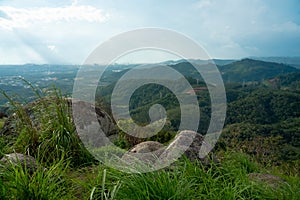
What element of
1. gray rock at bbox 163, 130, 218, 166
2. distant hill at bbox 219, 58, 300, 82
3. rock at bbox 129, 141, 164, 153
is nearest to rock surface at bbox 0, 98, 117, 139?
rock at bbox 129, 141, 164, 153

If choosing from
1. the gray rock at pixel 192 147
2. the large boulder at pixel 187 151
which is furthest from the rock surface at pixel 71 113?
the gray rock at pixel 192 147

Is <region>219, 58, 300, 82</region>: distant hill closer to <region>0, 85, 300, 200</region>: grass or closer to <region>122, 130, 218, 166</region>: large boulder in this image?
<region>122, 130, 218, 166</region>: large boulder

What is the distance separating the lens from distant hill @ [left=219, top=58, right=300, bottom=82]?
111500 millimetres

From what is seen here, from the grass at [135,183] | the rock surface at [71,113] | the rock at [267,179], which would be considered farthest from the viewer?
the rock surface at [71,113]

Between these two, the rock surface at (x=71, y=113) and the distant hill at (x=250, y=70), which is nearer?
the rock surface at (x=71, y=113)

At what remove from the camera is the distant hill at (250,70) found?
111500 millimetres

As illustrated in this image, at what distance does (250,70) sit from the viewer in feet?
385

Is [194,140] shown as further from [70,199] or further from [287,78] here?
[287,78]

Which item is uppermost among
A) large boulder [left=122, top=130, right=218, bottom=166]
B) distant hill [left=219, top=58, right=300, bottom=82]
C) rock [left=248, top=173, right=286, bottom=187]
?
large boulder [left=122, top=130, right=218, bottom=166]

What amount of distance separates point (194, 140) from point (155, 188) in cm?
163

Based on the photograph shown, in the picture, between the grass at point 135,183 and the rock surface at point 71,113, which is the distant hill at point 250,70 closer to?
the rock surface at point 71,113

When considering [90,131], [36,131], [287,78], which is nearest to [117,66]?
[90,131]

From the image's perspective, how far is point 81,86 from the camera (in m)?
6.43

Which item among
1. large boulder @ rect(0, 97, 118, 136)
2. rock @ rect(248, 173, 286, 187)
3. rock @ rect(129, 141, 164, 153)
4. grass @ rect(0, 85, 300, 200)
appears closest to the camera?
grass @ rect(0, 85, 300, 200)
